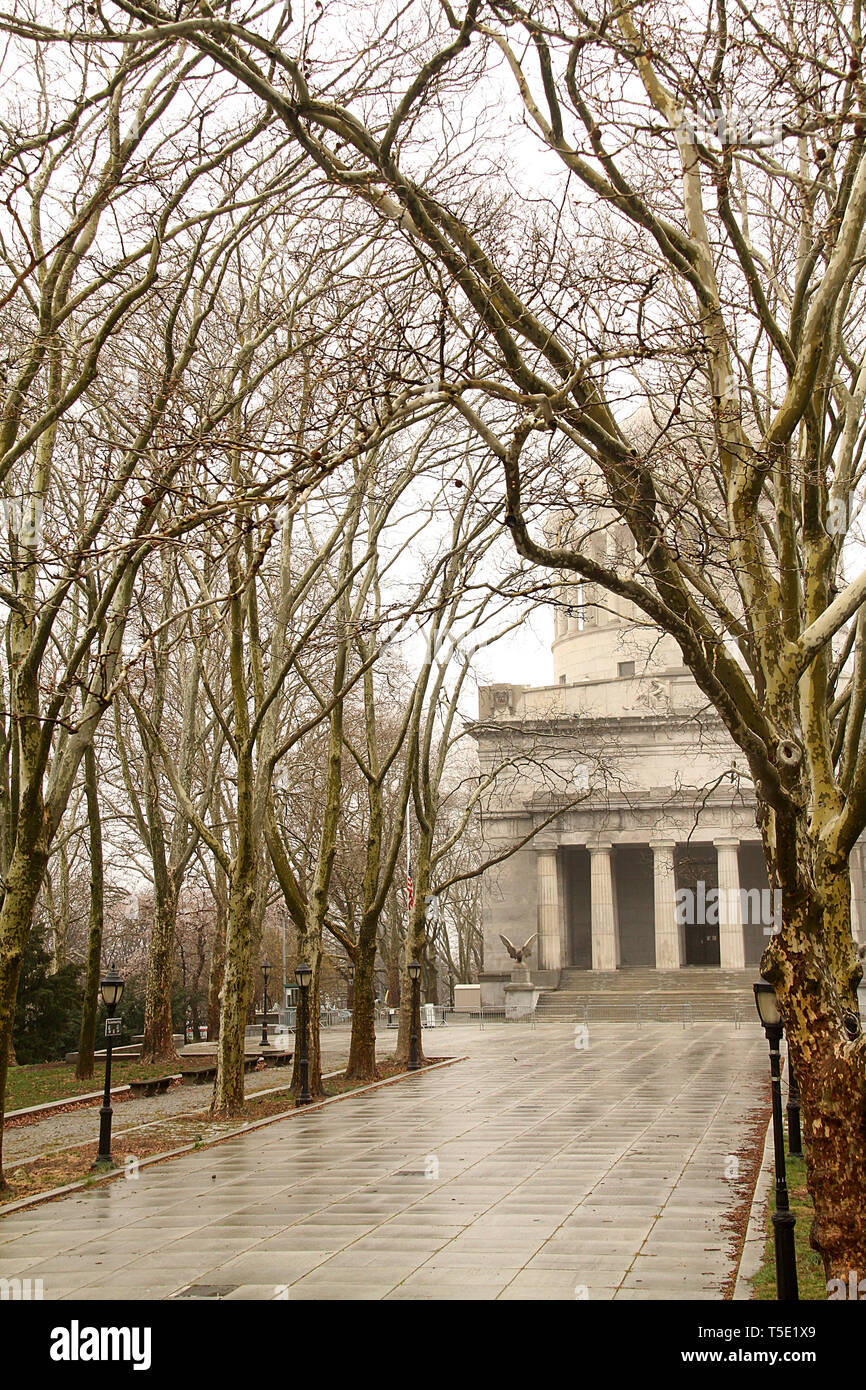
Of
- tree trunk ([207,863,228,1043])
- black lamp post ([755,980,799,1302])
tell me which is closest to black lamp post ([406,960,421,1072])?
tree trunk ([207,863,228,1043])

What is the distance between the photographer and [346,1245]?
10.3 metres

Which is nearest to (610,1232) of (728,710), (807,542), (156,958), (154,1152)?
(728,710)

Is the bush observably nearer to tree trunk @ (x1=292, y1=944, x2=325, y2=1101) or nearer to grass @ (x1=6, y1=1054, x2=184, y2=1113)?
grass @ (x1=6, y1=1054, x2=184, y2=1113)

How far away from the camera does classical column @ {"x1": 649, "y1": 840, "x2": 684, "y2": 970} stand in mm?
49188

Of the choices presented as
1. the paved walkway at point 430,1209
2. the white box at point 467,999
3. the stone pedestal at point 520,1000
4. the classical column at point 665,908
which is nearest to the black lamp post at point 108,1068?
the paved walkway at point 430,1209

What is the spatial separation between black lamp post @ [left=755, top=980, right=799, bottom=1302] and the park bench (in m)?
15.9

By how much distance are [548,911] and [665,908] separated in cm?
493

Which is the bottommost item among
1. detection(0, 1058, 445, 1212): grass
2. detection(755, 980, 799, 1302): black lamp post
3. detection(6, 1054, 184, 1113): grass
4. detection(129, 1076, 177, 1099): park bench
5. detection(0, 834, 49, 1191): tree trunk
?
detection(6, 1054, 184, 1113): grass

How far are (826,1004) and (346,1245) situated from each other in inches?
188

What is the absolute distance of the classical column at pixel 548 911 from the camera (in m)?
50.4

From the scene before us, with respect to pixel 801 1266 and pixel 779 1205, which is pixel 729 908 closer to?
pixel 801 1266

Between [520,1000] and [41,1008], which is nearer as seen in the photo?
[41,1008]

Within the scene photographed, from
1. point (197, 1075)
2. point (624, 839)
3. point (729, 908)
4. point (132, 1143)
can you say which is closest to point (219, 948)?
point (197, 1075)

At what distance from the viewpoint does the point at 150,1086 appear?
77.9 feet
